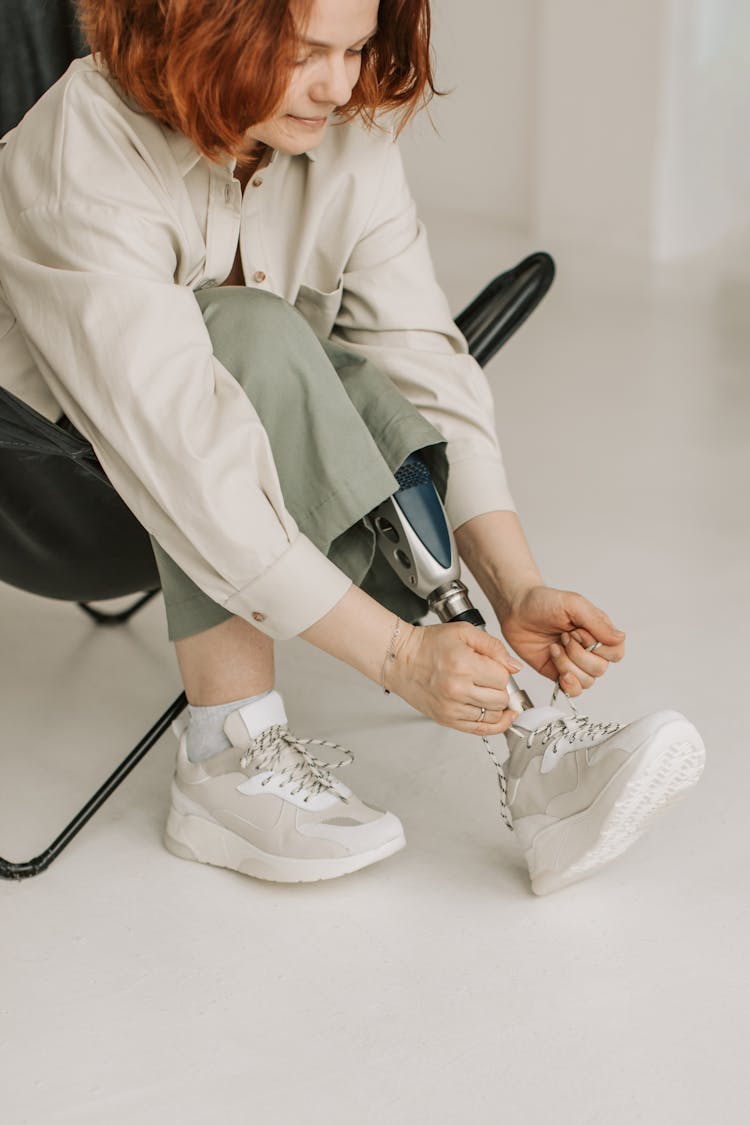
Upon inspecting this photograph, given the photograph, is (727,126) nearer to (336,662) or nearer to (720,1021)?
(336,662)

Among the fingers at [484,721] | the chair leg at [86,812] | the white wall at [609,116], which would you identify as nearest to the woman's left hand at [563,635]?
the fingers at [484,721]

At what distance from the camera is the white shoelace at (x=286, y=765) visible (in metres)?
1.67

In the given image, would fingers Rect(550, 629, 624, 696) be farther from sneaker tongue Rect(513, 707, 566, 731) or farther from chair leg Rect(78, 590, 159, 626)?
chair leg Rect(78, 590, 159, 626)

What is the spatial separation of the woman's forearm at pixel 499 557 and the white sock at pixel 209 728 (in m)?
0.28

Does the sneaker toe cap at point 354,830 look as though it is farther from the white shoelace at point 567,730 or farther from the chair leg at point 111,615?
the chair leg at point 111,615

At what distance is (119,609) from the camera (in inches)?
92.2

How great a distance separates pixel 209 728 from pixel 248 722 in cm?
5

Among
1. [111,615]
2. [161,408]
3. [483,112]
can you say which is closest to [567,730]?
[161,408]

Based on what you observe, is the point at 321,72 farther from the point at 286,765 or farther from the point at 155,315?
the point at 286,765

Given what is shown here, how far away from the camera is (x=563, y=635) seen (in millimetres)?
1611

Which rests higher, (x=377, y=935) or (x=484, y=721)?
(x=484, y=721)

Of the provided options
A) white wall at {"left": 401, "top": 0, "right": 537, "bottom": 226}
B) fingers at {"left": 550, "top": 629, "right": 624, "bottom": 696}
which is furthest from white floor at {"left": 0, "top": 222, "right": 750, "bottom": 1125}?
white wall at {"left": 401, "top": 0, "right": 537, "bottom": 226}

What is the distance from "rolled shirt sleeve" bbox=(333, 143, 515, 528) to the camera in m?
1.74

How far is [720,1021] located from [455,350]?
2.73ft
